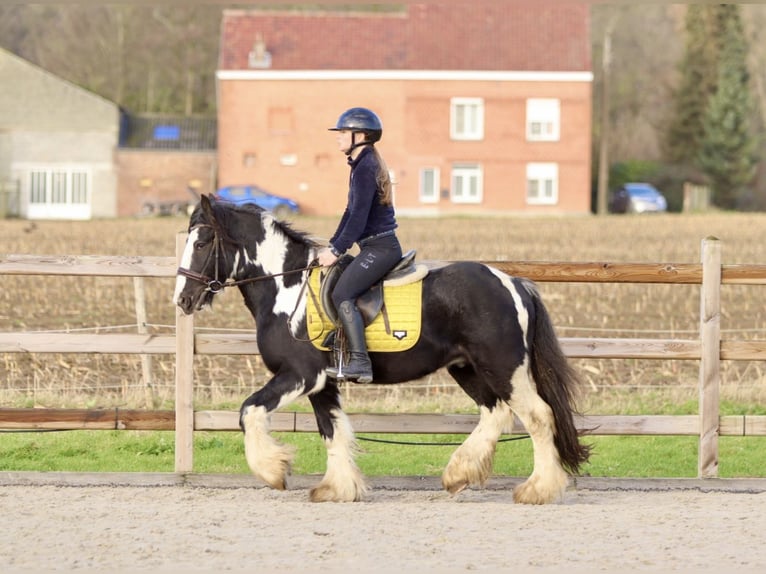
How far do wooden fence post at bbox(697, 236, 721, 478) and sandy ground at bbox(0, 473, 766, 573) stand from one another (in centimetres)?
27

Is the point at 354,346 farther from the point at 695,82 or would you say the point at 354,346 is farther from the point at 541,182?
the point at 695,82

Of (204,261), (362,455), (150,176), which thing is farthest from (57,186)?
(204,261)

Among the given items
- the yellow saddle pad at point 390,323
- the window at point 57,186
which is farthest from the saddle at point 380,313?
the window at point 57,186

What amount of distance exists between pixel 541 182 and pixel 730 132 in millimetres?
11462

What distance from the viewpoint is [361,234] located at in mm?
7812

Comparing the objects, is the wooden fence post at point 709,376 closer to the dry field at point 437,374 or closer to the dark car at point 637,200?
the dry field at point 437,374

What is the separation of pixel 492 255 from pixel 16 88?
118 feet

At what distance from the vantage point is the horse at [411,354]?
7.84 m

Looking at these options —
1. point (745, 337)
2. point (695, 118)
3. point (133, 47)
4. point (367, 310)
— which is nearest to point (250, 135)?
point (133, 47)

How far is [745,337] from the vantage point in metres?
16.2

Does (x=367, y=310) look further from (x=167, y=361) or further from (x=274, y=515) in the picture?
(x=167, y=361)

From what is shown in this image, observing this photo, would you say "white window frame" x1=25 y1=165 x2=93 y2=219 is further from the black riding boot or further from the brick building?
the black riding boot

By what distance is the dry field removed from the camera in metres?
11.7

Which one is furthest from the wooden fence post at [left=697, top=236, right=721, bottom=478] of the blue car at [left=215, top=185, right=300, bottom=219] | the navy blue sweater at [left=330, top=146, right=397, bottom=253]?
the blue car at [left=215, top=185, right=300, bottom=219]
